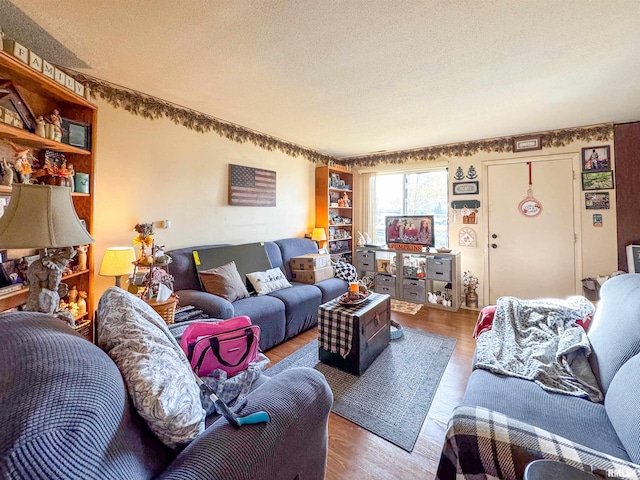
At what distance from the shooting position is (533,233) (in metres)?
3.73

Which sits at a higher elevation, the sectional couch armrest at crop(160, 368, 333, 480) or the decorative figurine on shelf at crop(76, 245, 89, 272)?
the decorative figurine on shelf at crop(76, 245, 89, 272)

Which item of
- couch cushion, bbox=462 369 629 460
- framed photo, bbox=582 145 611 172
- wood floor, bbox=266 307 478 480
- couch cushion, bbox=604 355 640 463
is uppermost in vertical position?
framed photo, bbox=582 145 611 172

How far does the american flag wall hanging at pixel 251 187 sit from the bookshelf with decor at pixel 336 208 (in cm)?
99

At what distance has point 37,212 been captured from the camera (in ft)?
3.73

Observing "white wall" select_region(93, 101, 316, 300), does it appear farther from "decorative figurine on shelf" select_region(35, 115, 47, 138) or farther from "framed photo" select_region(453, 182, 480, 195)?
"framed photo" select_region(453, 182, 480, 195)

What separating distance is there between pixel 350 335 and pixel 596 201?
3.50 metres

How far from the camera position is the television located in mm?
4113

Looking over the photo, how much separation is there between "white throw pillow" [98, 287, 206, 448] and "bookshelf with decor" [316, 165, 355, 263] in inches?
149

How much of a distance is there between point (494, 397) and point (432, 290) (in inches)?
120

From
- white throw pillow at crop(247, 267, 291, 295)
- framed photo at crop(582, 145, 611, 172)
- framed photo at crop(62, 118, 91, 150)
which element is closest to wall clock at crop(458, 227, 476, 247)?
framed photo at crop(582, 145, 611, 172)

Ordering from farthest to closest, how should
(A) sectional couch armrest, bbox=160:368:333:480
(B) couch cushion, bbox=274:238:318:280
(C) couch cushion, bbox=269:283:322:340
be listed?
(B) couch cushion, bbox=274:238:318:280, (C) couch cushion, bbox=269:283:322:340, (A) sectional couch armrest, bbox=160:368:333:480

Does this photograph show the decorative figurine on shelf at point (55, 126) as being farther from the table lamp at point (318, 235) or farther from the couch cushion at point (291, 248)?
the table lamp at point (318, 235)

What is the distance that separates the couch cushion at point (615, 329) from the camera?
127cm

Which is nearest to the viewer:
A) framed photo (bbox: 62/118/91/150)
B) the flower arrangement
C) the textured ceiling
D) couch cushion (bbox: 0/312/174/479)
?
couch cushion (bbox: 0/312/174/479)
